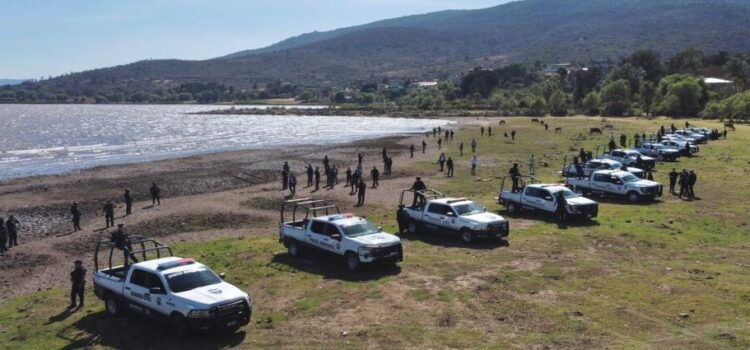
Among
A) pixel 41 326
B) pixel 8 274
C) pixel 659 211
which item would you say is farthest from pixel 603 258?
pixel 8 274

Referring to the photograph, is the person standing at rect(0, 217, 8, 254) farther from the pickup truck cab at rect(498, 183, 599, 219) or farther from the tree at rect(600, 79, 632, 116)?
the tree at rect(600, 79, 632, 116)

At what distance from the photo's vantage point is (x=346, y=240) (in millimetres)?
20953

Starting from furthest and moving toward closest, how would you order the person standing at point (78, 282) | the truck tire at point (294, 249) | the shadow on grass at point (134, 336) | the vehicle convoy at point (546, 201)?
the vehicle convoy at point (546, 201) → the truck tire at point (294, 249) → the person standing at point (78, 282) → the shadow on grass at point (134, 336)

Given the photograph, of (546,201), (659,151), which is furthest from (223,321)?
(659,151)

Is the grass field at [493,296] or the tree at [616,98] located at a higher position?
the tree at [616,98]

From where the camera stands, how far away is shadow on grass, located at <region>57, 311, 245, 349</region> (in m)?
15.1

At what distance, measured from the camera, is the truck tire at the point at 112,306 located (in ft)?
55.7

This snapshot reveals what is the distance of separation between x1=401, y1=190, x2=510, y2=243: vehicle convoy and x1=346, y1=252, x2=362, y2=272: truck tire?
17.7 feet

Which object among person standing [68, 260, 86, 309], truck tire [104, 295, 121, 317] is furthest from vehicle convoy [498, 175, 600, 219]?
person standing [68, 260, 86, 309]

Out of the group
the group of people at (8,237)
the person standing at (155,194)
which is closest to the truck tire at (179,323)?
the group of people at (8,237)

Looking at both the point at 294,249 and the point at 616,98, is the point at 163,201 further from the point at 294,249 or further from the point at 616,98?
the point at 616,98

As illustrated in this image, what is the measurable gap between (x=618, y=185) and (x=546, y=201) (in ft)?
21.8

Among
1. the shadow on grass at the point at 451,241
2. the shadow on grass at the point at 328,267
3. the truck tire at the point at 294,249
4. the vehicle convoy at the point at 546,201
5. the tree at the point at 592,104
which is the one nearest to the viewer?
the shadow on grass at the point at 328,267

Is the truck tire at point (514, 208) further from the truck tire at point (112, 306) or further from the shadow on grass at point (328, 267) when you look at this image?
the truck tire at point (112, 306)
